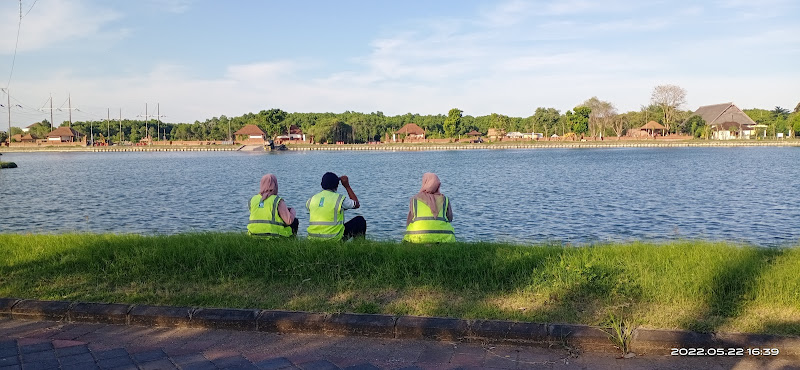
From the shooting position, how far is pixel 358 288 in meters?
5.86

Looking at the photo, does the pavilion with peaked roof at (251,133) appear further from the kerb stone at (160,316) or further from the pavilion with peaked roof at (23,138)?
the kerb stone at (160,316)

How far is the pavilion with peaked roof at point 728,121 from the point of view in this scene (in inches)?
3999

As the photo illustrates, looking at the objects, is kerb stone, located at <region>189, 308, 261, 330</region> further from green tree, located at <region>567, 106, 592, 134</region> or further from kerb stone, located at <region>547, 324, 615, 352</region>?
green tree, located at <region>567, 106, 592, 134</region>

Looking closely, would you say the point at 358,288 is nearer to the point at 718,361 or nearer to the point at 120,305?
the point at 120,305

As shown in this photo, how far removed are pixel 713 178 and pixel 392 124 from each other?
9766 cm

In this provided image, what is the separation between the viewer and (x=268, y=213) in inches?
304

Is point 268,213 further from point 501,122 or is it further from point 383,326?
point 501,122

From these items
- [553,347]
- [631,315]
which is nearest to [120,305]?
[553,347]

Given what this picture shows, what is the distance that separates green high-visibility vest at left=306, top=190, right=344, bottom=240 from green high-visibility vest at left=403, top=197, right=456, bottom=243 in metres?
1.00

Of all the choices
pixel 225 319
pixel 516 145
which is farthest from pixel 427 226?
pixel 516 145

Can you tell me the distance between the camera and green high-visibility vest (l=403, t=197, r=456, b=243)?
7.20 meters

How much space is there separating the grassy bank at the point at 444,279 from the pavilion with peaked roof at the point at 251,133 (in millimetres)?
111218

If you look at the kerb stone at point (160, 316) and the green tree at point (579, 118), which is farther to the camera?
A: the green tree at point (579, 118)

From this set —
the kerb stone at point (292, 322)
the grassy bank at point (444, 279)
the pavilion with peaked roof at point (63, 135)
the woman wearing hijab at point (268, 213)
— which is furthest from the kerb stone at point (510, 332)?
the pavilion with peaked roof at point (63, 135)
